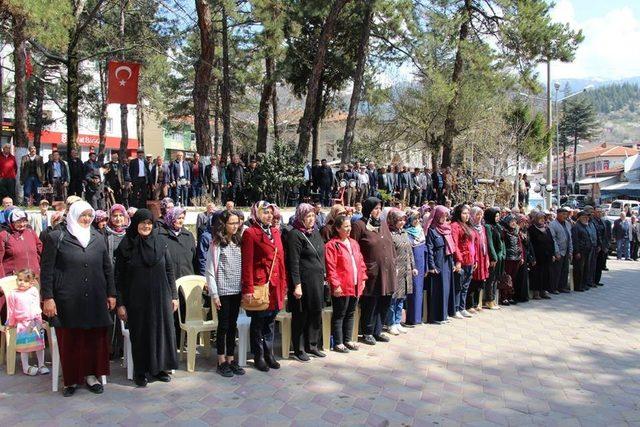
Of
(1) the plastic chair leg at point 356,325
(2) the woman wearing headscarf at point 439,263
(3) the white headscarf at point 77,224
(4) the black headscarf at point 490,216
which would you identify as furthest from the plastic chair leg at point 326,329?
(4) the black headscarf at point 490,216

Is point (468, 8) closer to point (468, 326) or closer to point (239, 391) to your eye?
point (468, 326)

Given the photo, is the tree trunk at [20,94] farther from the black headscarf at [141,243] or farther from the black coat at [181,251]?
the black headscarf at [141,243]

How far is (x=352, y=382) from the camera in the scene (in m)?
5.40

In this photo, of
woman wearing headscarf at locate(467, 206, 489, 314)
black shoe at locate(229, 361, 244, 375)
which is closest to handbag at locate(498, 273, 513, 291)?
woman wearing headscarf at locate(467, 206, 489, 314)

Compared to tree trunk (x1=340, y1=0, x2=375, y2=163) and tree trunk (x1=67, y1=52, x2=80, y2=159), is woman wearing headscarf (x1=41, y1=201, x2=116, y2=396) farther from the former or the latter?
tree trunk (x1=340, y1=0, x2=375, y2=163)

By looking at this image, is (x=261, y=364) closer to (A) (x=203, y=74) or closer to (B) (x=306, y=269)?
(B) (x=306, y=269)

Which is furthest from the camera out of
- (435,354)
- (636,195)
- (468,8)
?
(636,195)

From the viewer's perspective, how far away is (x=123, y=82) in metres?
16.4

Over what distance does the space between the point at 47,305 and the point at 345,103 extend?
23672 mm

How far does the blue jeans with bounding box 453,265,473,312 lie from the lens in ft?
27.8

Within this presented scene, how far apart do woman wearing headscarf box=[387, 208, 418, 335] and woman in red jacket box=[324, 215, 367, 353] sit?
0.82 meters

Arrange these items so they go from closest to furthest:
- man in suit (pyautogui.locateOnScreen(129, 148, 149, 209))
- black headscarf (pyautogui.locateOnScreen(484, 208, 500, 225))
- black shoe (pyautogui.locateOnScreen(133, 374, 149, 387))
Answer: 1. black shoe (pyautogui.locateOnScreen(133, 374, 149, 387))
2. black headscarf (pyautogui.locateOnScreen(484, 208, 500, 225))
3. man in suit (pyautogui.locateOnScreen(129, 148, 149, 209))

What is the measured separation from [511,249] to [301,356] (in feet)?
16.8

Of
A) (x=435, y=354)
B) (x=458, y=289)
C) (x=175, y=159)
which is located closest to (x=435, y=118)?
(x=175, y=159)
